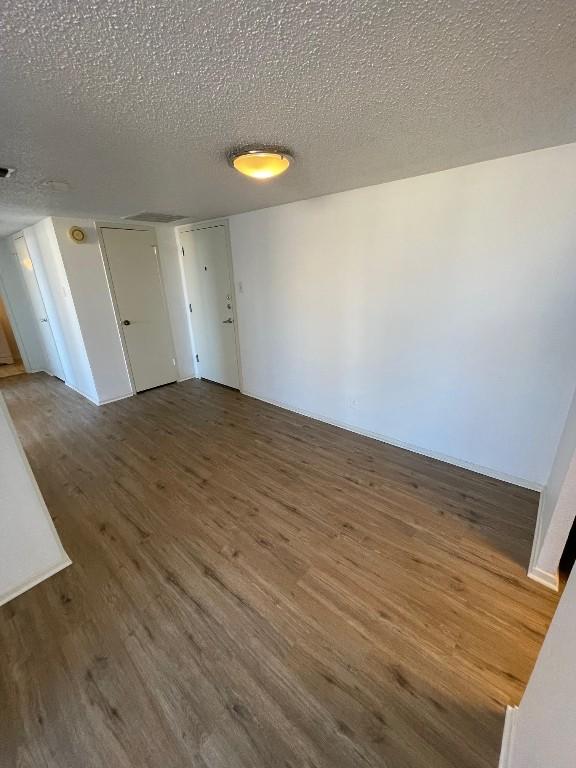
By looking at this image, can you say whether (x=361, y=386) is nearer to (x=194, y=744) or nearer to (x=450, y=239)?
(x=450, y=239)

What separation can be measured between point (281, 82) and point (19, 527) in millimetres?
2403

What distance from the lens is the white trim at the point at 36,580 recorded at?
161 centimetres

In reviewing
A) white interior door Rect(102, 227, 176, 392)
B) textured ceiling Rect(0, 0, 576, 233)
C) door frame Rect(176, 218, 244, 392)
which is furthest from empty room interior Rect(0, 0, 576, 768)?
white interior door Rect(102, 227, 176, 392)

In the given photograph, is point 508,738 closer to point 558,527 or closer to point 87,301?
point 558,527

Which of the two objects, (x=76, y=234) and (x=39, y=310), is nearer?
(x=76, y=234)

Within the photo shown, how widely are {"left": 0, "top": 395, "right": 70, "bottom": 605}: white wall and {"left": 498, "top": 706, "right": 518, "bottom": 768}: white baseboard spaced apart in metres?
2.16

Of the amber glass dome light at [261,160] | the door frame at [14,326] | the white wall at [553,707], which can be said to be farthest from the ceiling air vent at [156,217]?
the white wall at [553,707]

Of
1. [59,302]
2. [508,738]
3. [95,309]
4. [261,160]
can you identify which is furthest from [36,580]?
[59,302]

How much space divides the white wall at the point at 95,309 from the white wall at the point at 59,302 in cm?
7

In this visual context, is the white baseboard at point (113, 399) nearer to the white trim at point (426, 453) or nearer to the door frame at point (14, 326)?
the white trim at point (426, 453)

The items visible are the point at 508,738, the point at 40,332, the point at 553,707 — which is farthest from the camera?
the point at 40,332

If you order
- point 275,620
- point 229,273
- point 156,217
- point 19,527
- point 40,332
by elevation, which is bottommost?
point 275,620

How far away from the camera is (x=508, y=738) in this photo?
104cm

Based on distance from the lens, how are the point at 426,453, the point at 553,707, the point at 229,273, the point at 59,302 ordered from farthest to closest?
the point at 59,302
the point at 229,273
the point at 426,453
the point at 553,707
